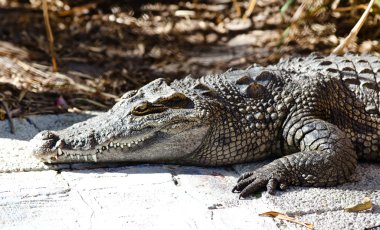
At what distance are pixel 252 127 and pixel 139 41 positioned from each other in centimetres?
365

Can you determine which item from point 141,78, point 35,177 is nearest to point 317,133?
point 35,177

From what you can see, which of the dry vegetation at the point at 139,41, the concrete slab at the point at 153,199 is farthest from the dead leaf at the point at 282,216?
the dry vegetation at the point at 139,41

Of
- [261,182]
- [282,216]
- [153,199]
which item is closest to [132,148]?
[153,199]

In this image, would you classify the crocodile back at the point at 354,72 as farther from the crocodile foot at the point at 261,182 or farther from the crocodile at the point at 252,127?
the crocodile foot at the point at 261,182

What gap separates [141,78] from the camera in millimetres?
7000

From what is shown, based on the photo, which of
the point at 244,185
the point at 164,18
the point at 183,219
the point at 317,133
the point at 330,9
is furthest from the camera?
the point at 164,18

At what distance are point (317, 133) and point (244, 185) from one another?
2.17 feet

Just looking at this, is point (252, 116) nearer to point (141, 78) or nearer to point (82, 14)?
point (141, 78)

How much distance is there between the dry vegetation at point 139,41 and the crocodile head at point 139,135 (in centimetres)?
143

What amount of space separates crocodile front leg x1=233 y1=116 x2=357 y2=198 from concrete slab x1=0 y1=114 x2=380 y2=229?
0.24ft

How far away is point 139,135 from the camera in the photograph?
4461mm

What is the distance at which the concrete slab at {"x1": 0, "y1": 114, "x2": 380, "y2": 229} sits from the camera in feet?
12.3

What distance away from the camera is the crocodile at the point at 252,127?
4.37 m

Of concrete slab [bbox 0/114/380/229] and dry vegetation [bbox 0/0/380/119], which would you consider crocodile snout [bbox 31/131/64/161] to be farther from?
dry vegetation [bbox 0/0/380/119]
